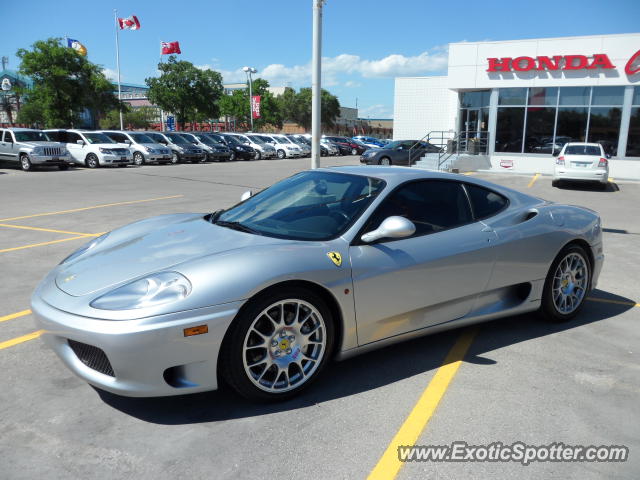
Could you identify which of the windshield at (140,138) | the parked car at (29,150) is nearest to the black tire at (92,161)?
the parked car at (29,150)

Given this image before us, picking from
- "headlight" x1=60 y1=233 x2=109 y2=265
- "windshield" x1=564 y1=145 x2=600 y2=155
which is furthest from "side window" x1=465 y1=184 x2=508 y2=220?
"windshield" x1=564 y1=145 x2=600 y2=155

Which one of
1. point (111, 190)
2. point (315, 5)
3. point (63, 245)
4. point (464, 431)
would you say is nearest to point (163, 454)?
point (464, 431)

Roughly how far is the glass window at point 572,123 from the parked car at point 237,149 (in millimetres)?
18399

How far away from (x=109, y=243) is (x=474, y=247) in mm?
2682

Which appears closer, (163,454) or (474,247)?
(163,454)

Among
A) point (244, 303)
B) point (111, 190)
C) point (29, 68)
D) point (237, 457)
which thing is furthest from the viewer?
point (29, 68)

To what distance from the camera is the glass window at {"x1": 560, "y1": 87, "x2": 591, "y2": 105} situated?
77.5 ft

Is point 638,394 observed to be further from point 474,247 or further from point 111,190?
point 111,190

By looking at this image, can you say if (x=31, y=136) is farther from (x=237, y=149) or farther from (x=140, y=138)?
(x=237, y=149)

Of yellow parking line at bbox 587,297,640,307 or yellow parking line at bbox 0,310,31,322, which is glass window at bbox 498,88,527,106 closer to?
yellow parking line at bbox 587,297,640,307

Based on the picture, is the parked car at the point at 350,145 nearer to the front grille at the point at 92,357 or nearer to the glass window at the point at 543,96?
the glass window at the point at 543,96

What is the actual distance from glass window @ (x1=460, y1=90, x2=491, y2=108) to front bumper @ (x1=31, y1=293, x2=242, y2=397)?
26.0m

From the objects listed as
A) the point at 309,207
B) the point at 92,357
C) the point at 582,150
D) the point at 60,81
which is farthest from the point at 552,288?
the point at 60,81

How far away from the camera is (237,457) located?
2588mm
